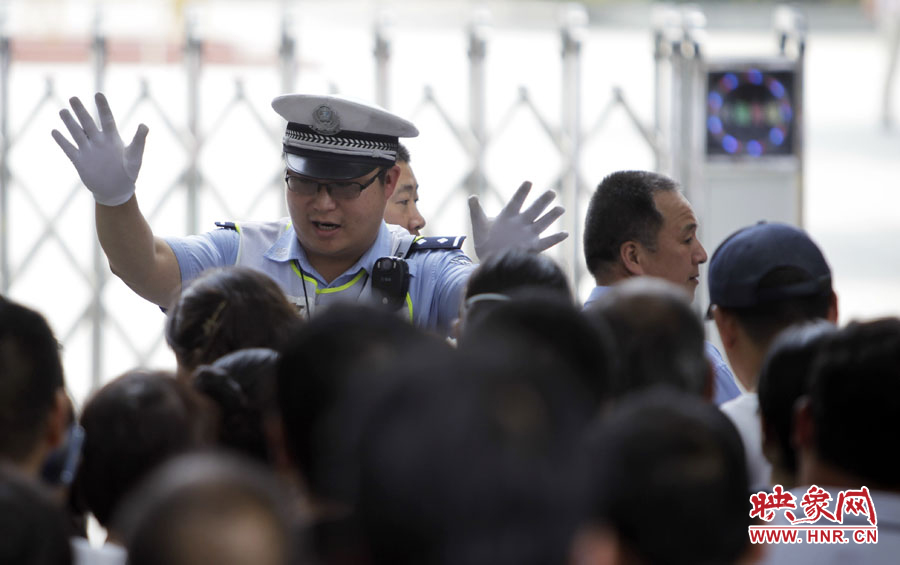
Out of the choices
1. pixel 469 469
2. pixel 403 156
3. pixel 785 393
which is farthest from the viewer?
pixel 403 156

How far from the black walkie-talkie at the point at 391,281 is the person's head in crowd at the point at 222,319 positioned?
29.0 inches

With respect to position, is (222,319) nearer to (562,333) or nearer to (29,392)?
(29,392)

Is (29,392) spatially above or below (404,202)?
below

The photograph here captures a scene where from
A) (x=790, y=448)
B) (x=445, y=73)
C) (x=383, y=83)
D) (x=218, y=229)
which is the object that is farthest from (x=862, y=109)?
(x=790, y=448)

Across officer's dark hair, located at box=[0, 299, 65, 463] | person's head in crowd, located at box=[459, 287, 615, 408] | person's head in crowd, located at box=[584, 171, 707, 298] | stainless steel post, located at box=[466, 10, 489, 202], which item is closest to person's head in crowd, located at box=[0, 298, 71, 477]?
officer's dark hair, located at box=[0, 299, 65, 463]

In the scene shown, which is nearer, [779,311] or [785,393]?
[785,393]

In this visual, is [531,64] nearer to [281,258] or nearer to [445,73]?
[445,73]

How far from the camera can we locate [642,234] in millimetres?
Result: 2891

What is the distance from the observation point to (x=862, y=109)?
13.5m

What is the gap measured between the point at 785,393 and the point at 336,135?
1.45 m

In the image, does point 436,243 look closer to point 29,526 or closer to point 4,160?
→ point 29,526

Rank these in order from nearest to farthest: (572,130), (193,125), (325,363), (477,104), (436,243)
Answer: (325,363) < (436,243) < (193,125) < (477,104) < (572,130)

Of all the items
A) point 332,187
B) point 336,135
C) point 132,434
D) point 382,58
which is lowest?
point 132,434

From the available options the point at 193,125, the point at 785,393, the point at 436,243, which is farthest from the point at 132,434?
the point at 193,125
